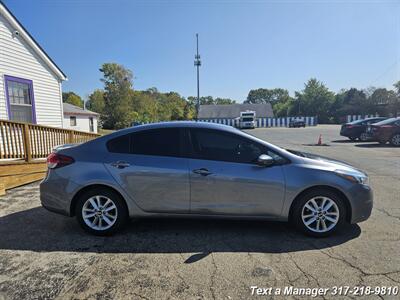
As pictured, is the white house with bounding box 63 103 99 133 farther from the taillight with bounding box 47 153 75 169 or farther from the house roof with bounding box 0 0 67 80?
the taillight with bounding box 47 153 75 169

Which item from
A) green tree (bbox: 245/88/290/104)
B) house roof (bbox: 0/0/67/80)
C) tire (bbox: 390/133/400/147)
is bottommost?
tire (bbox: 390/133/400/147)

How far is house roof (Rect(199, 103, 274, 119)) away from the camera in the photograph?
66188 millimetres

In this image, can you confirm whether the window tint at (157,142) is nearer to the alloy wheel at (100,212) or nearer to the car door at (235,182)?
the car door at (235,182)

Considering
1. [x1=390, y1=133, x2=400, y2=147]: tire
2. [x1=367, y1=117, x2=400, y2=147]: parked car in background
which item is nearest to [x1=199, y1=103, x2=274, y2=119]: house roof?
[x1=367, y1=117, x2=400, y2=147]: parked car in background

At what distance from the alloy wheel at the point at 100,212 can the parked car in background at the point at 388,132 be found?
51.3 ft

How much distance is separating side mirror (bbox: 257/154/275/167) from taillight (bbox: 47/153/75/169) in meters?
2.65

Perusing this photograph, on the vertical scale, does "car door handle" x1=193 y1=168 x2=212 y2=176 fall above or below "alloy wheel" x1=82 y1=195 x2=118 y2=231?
above

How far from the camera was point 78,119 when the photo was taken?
27797 millimetres

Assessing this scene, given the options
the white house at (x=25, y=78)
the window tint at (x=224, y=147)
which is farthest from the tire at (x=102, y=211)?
the white house at (x=25, y=78)

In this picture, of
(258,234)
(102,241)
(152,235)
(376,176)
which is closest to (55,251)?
(102,241)

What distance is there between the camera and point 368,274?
274cm

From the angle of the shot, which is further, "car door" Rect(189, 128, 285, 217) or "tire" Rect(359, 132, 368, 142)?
"tire" Rect(359, 132, 368, 142)

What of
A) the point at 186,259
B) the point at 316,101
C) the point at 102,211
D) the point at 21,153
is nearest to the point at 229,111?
the point at 316,101

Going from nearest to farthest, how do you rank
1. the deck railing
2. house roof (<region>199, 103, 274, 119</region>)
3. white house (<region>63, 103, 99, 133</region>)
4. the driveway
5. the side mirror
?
the driveway < the side mirror < the deck railing < white house (<region>63, 103, 99, 133</region>) < house roof (<region>199, 103, 274, 119</region>)
